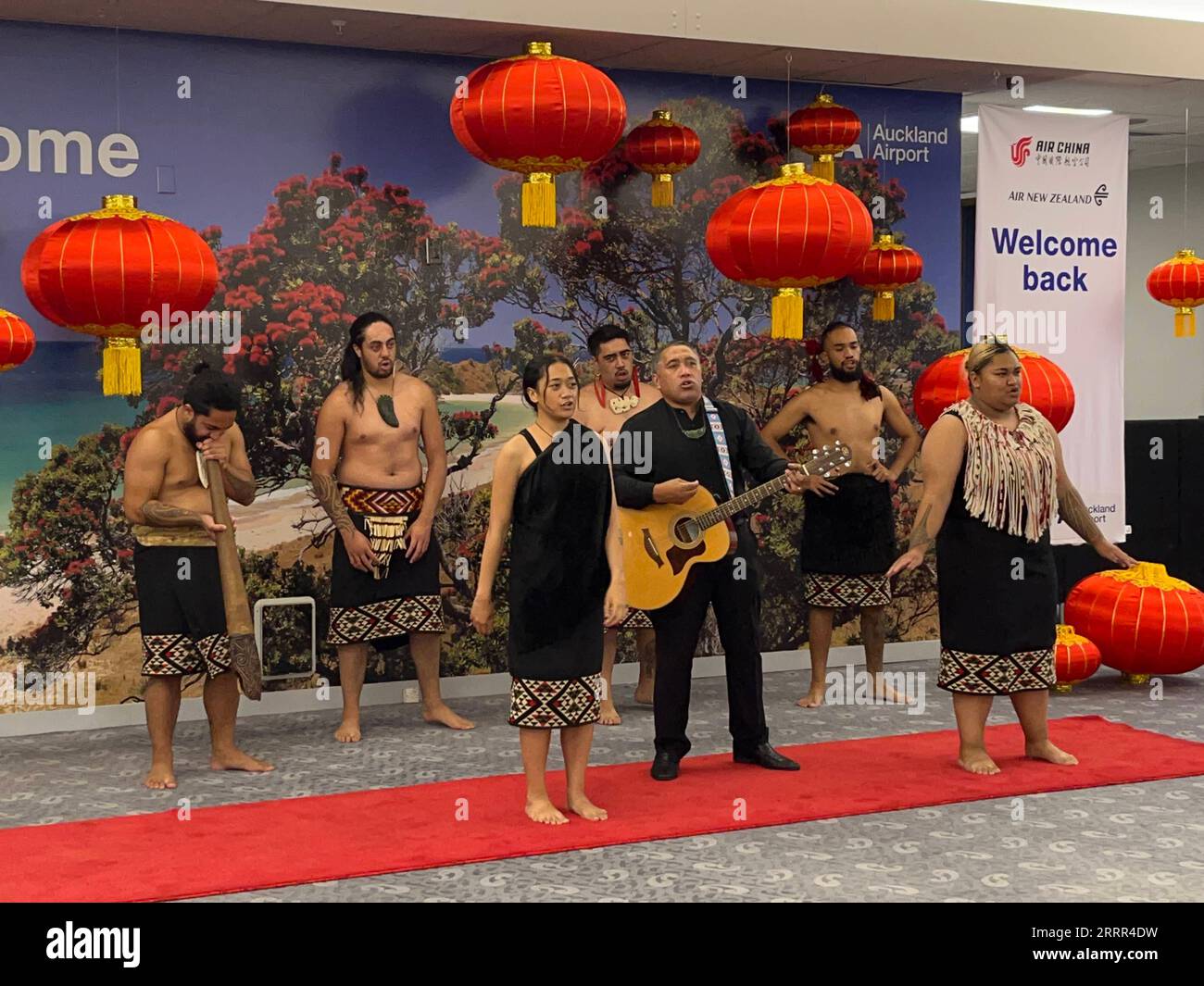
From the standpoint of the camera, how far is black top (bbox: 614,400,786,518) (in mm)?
6031

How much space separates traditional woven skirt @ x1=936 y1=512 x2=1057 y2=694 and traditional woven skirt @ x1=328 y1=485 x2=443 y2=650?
7.95 feet

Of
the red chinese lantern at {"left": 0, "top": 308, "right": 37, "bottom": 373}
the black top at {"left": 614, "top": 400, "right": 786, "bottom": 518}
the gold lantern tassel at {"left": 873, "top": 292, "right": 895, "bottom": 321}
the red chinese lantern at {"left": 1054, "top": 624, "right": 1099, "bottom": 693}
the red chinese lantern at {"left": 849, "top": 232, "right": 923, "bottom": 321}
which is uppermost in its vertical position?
the red chinese lantern at {"left": 849, "top": 232, "right": 923, "bottom": 321}

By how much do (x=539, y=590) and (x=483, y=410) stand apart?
2787 millimetres

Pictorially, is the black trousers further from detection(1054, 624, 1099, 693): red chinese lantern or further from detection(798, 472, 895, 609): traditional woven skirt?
detection(1054, 624, 1099, 693): red chinese lantern

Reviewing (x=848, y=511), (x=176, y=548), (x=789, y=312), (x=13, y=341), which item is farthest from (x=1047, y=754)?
(x=13, y=341)

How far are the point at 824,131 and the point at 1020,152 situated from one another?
128 cm

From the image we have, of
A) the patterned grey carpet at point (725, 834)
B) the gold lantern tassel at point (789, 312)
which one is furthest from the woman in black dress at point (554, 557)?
the gold lantern tassel at point (789, 312)

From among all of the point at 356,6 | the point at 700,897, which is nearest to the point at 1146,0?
the point at 356,6

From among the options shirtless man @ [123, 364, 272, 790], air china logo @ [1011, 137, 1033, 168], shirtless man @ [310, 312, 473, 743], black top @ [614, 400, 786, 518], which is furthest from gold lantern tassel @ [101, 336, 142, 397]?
air china logo @ [1011, 137, 1033, 168]

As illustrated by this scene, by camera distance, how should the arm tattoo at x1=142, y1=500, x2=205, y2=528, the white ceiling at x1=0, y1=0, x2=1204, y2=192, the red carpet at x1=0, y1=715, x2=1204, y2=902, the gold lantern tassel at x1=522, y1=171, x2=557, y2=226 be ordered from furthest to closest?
the white ceiling at x1=0, y1=0, x2=1204, y2=192
the gold lantern tassel at x1=522, y1=171, x2=557, y2=226
the arm tattoo at x1=142, y1=500, x2=205, y2=528
the red carpet at x1=0, y1=715, x2=1204, y2=902

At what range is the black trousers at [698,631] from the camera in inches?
238

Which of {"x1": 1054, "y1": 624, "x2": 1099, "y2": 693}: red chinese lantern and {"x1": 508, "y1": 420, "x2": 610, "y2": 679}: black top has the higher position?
{"x1": 508, "y1": 420, "x2": 610, "y2": 679}: black top

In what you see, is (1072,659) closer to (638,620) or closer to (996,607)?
(996,607)

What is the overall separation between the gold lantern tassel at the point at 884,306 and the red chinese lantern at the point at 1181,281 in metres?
2.09
